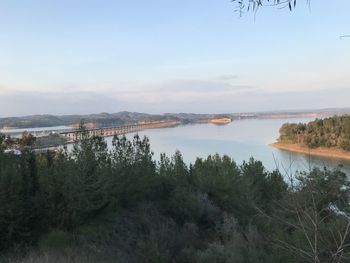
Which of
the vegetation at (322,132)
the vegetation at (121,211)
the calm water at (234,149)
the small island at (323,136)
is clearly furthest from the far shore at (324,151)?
the vegetation at (121,211)

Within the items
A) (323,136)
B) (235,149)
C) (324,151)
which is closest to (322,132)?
(323,136)

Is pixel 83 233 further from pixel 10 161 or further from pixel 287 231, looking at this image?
pixel 287 231

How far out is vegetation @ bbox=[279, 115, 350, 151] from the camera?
68.4m

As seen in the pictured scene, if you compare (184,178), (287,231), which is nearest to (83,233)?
(287,231)

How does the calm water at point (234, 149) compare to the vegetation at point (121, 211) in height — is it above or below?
below

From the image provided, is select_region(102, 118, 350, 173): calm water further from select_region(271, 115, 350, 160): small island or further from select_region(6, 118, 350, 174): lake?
select_region(271, 115, 350, 160): small island

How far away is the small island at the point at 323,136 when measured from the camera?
63344mm

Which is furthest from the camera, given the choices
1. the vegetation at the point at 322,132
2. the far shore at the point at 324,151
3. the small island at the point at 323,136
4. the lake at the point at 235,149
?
the vegetation at the point at 322,132

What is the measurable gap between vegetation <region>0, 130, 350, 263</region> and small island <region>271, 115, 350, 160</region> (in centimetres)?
4478

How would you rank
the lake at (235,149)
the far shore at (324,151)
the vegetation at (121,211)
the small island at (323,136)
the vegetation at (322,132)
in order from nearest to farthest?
the vegetation at (121,211), the lake at (235,149), the far shore at (324,151), the small island at (323,136), the vegetation at (322,132)

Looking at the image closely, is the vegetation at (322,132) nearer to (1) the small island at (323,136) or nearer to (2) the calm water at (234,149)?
(1) the small island at (323,136)

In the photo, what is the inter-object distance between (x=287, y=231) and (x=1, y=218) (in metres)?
8.69

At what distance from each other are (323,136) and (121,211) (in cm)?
6243

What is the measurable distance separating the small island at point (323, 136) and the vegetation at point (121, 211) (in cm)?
4478
